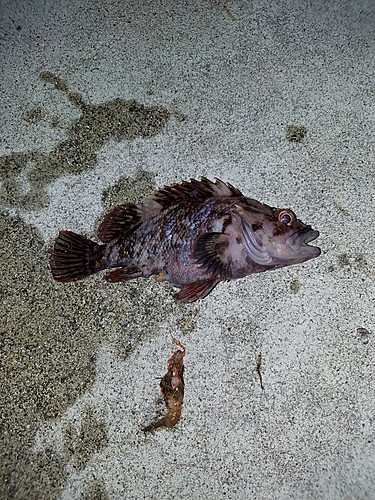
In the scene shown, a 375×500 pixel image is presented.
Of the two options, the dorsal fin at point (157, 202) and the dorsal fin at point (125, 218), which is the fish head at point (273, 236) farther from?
the dorsal fin at point (125, 218)

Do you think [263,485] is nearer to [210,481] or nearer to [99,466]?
[210,481]

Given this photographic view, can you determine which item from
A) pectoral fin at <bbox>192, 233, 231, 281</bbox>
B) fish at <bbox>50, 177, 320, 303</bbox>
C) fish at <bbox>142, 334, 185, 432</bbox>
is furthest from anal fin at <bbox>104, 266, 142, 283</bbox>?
fish at <bbox>142, 334, 185, 432</bbox>

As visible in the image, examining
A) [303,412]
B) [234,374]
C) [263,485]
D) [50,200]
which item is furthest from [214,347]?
[50,200]

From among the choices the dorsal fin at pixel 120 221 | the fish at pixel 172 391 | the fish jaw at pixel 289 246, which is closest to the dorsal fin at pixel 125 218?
the dorsal fin at pixel 120 221

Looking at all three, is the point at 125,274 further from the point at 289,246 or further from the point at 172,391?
the point at 289,246

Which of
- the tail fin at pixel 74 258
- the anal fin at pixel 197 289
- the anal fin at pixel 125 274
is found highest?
the anal fin at pixel 197 289

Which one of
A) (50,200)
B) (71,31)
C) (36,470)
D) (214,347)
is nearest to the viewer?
(36,470)

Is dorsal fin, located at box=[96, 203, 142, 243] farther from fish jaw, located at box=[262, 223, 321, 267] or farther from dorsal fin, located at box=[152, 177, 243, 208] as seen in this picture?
fish jaw, located at box=[262, 223, 321, 267]
